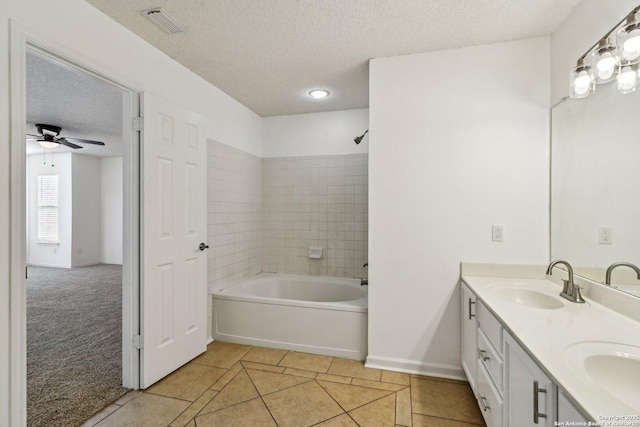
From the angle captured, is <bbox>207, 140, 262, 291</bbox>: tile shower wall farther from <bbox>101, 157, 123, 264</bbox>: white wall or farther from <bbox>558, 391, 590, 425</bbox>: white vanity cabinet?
<bbox>101, 157, 123, 264</bbox>: white wall

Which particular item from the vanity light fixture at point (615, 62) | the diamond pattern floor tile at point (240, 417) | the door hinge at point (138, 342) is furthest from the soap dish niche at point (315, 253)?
the vanity light fixture at point (615, 62)

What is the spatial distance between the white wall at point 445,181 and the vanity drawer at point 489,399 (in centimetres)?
62

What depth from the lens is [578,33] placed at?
1.79 metres

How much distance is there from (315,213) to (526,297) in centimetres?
237

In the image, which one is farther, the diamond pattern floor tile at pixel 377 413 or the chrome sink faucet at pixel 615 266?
the diamond pattern floor tile at pixel 377 413

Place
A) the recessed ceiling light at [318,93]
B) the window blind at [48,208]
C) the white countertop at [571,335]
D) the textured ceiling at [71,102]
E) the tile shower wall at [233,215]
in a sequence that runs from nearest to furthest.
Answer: the white countertop at [571,335]
the textured ceiling at [71,102]
the tile shower wall at [233,215]
the recessed ceiling light at [318,93]
the window blind at [48,208]

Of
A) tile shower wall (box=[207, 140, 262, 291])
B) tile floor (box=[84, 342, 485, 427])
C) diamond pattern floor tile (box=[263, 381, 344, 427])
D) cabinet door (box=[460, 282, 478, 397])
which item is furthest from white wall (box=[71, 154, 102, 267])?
cabinet door (box=[460, 282, 478, 397])

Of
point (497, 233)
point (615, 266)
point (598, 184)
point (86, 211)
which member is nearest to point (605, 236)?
point (615, 266)

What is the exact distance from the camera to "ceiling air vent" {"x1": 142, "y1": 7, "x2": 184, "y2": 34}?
183 cm

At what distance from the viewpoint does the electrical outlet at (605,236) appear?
1.54m

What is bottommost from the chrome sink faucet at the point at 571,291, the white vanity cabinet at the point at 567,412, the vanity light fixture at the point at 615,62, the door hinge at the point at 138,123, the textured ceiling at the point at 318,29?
the white vanity cabinet at the point at 567,412

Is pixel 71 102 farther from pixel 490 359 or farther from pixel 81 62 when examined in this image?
pixel 490 359

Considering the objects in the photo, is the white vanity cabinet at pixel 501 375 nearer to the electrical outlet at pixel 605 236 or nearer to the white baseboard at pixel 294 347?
the electrical outlet at pixel 605 236

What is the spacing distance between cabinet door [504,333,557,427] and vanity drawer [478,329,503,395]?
11 cm
